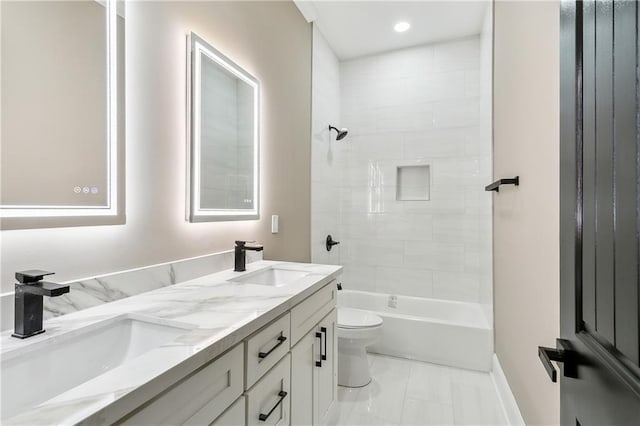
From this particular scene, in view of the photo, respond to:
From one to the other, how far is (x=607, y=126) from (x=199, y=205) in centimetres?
139

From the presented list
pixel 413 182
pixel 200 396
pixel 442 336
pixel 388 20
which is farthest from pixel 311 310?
pixel 388 20

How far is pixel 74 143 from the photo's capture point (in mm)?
958

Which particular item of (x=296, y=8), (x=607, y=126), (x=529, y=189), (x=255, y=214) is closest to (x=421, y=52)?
(x=296, y=8)

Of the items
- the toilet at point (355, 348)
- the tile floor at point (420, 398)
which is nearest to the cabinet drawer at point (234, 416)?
the tile floor at point (420, 398)

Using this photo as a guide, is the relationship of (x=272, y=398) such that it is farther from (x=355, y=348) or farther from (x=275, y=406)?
(x=355, y=348)

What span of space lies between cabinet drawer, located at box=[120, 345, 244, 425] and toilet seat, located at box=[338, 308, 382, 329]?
142cm

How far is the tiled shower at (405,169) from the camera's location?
289 cm

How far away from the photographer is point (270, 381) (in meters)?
0.99

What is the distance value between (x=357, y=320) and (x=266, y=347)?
4.62 ft

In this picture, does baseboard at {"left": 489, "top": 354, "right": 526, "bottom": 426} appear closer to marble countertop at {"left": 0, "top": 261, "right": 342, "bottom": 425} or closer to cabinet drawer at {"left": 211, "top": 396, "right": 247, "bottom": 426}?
marble countertop at {"left": 0, "top": 261, "right": 342, "bottom": 425}

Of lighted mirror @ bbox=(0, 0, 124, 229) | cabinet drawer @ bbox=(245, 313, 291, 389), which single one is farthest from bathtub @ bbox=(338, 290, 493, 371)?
lighted mirror @ bbox=(0, 0, 124, 229)

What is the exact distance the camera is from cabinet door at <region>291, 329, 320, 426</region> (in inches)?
46.6

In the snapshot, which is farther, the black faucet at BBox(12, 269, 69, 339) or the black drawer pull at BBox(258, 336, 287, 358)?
the black drawer pull at BBox(258, 336, 287, 358)

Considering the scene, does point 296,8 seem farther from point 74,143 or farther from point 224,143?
point 74,143
